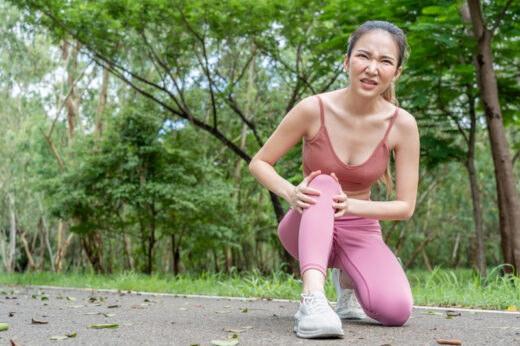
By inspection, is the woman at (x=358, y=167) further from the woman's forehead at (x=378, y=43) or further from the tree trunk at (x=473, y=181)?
the tree trunk at (x=473, y=181)

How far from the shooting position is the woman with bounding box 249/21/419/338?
2.47 meters

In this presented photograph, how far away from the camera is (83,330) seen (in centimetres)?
240

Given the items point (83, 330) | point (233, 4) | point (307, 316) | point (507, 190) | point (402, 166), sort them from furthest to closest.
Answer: point (233, 4)
point (507, 190)
point (402, 166)
point (83, 330)
point (307, 316)

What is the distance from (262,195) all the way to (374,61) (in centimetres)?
1238

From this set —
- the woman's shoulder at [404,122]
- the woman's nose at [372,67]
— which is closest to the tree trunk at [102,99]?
the woman's shoulder at [404,122]


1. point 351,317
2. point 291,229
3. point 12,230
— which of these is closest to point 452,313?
point 351,317

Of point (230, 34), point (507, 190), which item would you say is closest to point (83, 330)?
point (507, 190)

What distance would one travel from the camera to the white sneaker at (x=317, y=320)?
2121 millimetres

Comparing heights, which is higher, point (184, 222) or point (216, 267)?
point (184, 222)

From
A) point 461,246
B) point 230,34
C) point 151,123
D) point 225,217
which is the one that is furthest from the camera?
point 461,246

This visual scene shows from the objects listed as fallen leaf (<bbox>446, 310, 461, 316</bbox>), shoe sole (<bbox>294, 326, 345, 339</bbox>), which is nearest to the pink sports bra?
shoe sole (<bbox>294, 326, 345, 339</bbox>)

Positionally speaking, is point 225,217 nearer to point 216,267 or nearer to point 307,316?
point 216,267

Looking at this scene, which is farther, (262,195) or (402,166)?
(262,195)

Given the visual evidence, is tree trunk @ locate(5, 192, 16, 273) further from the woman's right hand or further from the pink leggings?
the woman's right hand
